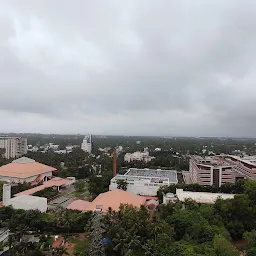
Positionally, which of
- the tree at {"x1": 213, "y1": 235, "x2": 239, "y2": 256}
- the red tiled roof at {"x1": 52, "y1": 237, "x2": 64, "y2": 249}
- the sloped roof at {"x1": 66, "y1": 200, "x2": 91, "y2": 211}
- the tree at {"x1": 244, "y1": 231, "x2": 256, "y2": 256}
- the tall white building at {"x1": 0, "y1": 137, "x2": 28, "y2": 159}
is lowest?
the red tiled roof at {"x1": 52, "y1": 237, "x2": 64, "y2": 249}

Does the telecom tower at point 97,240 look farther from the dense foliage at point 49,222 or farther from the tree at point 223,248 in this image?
the tree at point 223,248

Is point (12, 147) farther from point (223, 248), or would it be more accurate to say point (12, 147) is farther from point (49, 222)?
point (223, 248)

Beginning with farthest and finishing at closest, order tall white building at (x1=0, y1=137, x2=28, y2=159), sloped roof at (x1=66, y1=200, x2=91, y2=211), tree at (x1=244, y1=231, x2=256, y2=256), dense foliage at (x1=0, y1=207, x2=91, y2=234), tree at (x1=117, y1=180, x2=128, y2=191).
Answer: tall white building at (x1=0, y1=137, x2=28, y2=159)
tree at (x1=117, y1=180, x2=128, y2=191)
sloped roof at (x1=66, y1=200, x2=91, y2=211)
dense foliage at (x1=0, y1=207, x2=91, y2=234)
tree at (x1=244, y1=231, x2=256, y2=256)

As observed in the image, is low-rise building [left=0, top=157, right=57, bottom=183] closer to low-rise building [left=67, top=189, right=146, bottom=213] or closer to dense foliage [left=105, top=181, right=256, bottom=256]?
low-rise building [left=67, top=189, right=146, bottom=213]

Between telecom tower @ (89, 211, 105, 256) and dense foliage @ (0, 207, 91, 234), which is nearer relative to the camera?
telecom tower @ (89, 211, 105, 256)

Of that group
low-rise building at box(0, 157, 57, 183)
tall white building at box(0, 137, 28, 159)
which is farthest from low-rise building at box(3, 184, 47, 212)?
tall white building at box(0, 137, 28, 159)

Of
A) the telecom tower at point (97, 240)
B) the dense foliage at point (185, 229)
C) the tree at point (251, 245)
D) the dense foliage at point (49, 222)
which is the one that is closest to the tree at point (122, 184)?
the dense foliage at point (185, 229)

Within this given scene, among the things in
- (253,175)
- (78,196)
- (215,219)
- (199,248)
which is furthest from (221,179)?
(199,248)

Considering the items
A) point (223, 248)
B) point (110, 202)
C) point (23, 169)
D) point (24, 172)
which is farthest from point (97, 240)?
point (23, 169)
